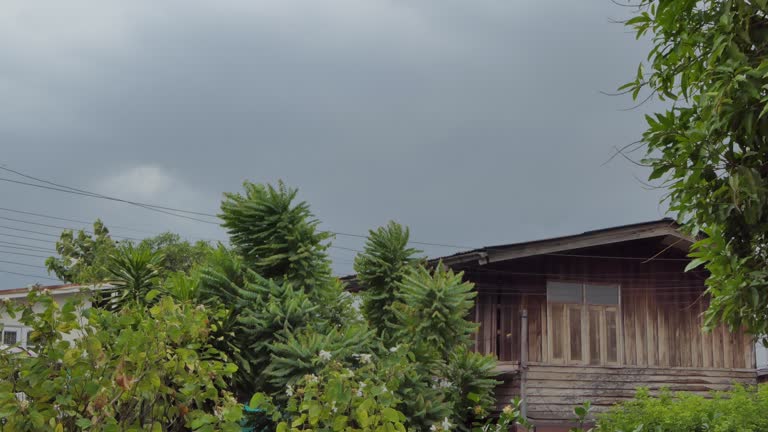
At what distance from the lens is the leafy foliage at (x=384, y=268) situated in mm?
10336

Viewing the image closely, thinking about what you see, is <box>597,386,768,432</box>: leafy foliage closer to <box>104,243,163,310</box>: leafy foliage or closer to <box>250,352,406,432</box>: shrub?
<box>104,243,163,310</box>: leafy foliage

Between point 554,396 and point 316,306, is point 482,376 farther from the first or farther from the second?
point 554,396

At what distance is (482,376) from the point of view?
10016 millimetres

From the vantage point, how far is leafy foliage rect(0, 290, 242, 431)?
4766mm

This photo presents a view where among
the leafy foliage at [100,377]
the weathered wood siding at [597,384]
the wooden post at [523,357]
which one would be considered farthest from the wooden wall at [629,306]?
the leafy foliage at [100,377]

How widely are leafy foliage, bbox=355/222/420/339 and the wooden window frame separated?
31.3 ft

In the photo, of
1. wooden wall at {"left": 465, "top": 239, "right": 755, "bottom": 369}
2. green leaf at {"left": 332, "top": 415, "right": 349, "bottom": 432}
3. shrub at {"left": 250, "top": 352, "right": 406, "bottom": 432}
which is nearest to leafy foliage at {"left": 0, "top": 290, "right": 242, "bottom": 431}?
shrub at {"left": 250, "top": 352, "right": 406, "bottom": 432}

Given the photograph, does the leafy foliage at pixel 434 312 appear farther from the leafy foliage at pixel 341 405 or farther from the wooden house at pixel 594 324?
the wooden house at pixel 594 324

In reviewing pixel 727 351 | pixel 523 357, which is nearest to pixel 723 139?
pixel 523 357

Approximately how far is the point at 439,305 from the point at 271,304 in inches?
85.2

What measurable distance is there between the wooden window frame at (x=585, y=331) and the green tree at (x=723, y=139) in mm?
13691

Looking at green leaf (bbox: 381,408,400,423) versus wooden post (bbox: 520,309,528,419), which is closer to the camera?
green leaf (bbox: 381,408,400,423)

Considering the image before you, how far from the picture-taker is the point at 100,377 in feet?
16.6

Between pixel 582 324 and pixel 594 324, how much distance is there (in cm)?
35
